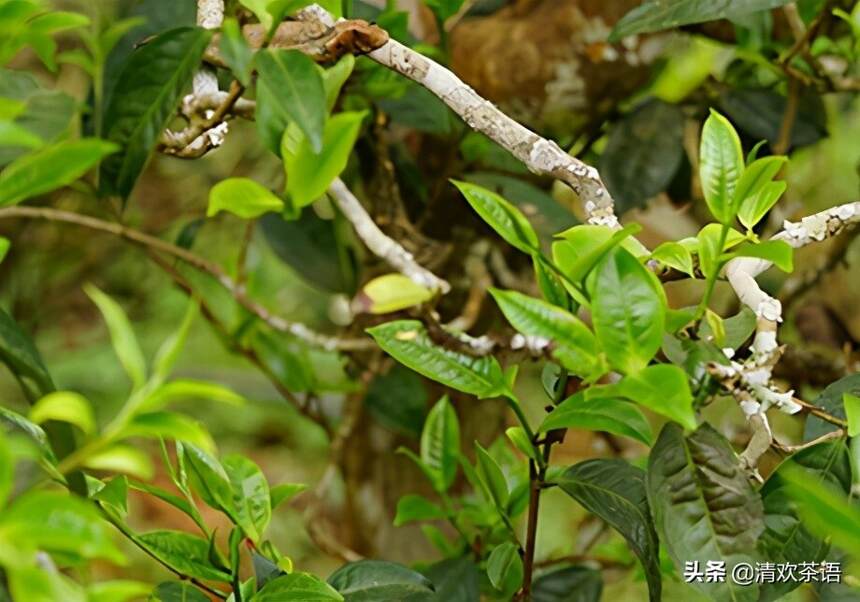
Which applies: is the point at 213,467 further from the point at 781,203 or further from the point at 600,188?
the point at 781,203

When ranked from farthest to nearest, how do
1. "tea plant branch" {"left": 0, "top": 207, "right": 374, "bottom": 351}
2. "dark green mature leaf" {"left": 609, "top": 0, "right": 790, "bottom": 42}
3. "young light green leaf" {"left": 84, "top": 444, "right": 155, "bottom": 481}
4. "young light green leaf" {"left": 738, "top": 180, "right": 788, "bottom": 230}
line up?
1. "tea plant branch" {"left": 0, "top": 207, "right": 374, "bottom": 351}
2. "dark green mature leaf" {"left": 609, "top": 0, "right": 790, "bottom": 42}
3. "young light green leaf" {"left": 738, "top": 180, "right": 788, "bottom": 230}
4. "young light green leaf" {"left": 84, "top": 444, "right": 155, "bottom": 481}

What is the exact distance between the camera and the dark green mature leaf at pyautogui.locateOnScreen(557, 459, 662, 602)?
1.25 feet

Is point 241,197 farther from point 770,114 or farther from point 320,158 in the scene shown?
point 770,114

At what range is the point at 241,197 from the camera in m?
0.51

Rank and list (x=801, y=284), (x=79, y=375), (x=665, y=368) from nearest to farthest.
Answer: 1. (x=665, y=368)
2. (x=801, y=284)
3. (x=79, y=375)

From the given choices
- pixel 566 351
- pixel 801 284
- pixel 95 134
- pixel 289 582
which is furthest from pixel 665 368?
pixel 801 284

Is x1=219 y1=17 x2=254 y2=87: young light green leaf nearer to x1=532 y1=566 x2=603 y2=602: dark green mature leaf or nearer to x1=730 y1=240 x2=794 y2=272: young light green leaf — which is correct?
x1=730 y1=240 x2=794 y2=272: young light green leaf

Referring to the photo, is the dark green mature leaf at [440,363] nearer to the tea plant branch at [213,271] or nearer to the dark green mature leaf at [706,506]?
the dark green mature leaf at [706,506]

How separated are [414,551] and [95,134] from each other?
0.45 m

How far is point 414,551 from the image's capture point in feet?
2.77

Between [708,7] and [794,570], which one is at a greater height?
[708,7]

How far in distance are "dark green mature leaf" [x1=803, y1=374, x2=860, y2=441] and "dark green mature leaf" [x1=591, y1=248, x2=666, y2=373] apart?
11cm

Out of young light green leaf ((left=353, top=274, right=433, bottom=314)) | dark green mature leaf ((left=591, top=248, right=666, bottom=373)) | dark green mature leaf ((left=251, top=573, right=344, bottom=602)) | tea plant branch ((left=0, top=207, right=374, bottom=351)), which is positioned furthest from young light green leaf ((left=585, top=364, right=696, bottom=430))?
tea plant branch ((left=0, top=207, right=374, bottom=351))

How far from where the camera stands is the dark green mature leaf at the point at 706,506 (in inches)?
13.5
